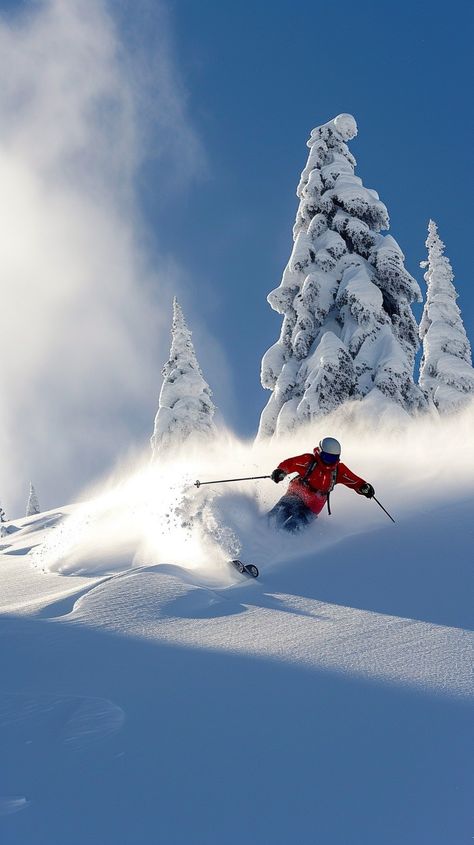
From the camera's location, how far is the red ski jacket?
26.5 feet

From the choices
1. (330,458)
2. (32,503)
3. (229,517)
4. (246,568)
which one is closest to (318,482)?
(330,458)

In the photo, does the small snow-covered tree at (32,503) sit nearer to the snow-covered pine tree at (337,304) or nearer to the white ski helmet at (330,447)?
the snow-covered pine tree at (337,304)

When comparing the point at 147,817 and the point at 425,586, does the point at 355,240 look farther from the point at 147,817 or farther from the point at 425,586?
the point at 147,817

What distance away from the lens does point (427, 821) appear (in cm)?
213

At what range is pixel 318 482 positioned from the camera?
319 inches

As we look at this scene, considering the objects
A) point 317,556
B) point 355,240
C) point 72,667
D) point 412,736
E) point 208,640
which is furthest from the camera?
point 355,240

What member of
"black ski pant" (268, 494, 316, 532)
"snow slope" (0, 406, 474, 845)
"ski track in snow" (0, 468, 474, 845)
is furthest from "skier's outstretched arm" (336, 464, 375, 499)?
"ski track in snow" (0, 468, 474, 845)

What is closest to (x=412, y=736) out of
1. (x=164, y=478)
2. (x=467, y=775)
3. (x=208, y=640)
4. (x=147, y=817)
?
(x=467, y=775)

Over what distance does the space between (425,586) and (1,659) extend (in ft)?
11.2

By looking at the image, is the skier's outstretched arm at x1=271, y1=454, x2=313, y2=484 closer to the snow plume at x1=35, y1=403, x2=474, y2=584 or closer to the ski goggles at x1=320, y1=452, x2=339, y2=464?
the ski goggles at x1=320, y1=452, x2=339, y2=464

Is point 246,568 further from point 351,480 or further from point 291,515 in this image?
point 351,480

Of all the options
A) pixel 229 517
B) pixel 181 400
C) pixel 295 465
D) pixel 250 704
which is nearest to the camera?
pixel 250 704

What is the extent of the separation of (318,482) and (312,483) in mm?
90

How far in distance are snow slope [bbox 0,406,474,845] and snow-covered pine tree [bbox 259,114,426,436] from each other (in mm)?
13468
